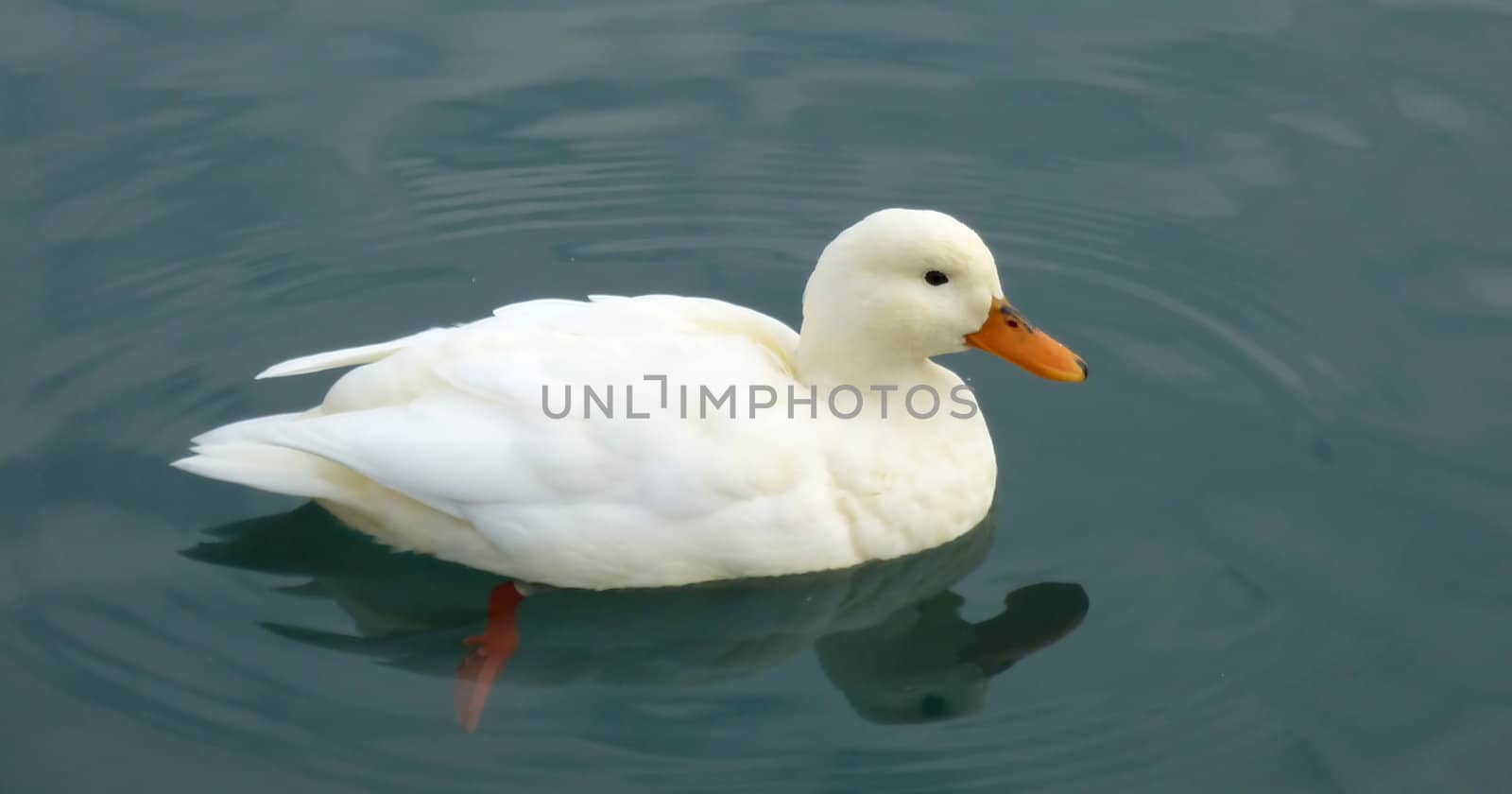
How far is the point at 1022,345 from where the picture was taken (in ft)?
19.1

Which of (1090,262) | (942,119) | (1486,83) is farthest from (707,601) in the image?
(1486,83)

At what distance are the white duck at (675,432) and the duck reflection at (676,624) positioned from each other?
0.10m

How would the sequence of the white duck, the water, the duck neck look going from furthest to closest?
the duck neck, the white duck, the water

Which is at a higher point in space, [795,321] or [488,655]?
[795,321]

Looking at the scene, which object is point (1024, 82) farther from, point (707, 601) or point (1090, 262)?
point (707, 601)

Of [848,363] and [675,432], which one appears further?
[848,363]

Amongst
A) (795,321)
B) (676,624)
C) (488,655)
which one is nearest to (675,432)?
(676,624)

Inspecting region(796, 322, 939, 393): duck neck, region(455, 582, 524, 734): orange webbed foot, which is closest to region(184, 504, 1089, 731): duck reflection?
region(455, 582, 524, 734): orange webbed foot

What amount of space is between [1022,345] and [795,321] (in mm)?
1393

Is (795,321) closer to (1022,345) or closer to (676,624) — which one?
(1022,345)

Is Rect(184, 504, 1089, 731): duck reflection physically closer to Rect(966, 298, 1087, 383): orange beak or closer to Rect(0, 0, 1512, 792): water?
Rect(0, 0, 1512, 792): water

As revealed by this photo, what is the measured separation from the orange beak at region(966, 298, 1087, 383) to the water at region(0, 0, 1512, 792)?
480 mm

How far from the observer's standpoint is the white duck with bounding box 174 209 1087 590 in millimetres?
5355

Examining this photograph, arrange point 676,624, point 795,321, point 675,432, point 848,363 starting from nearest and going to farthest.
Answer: point 675,432 < point 676,624 < point 848,363 < point 795,321
